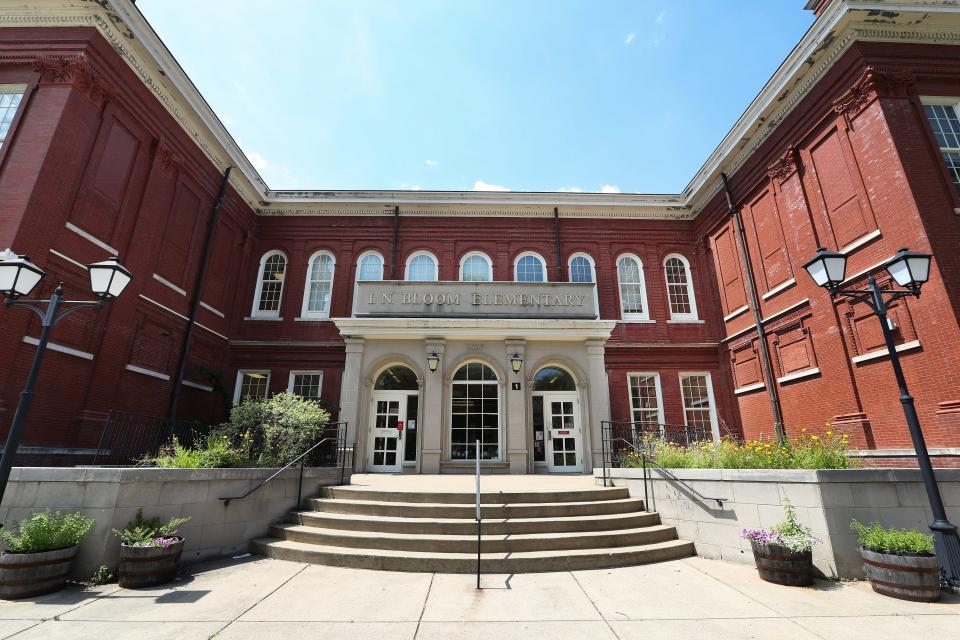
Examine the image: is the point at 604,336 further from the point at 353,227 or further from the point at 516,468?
the point at 353,227

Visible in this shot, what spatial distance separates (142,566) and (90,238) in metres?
8.97

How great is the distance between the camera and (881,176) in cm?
1004

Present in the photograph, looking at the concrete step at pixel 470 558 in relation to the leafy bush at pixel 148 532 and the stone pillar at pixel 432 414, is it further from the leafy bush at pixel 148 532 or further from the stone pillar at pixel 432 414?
the stone pillar at pixel 432 414

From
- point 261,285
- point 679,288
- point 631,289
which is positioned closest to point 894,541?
point 631,289

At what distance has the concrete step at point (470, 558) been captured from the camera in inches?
241

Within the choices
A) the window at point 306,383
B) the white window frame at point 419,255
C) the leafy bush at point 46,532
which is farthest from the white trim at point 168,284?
the leafy bush at point 46,532

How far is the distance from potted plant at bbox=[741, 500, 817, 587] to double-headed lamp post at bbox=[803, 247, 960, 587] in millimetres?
1300

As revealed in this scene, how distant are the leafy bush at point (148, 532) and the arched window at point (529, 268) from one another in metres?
13.9

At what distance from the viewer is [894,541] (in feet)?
17.6

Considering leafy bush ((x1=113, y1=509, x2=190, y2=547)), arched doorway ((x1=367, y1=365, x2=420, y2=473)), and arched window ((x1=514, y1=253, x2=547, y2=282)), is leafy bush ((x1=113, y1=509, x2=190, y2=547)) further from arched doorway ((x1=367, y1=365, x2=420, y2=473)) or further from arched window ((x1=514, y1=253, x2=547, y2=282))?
arched window ((x1=514, y1=253, x2=547, y2=282))

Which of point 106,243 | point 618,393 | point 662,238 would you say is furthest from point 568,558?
point 662,238

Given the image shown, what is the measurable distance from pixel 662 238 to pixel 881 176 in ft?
27.3

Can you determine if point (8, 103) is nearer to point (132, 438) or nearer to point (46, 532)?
point (132, 438)

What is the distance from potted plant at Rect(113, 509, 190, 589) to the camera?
5.38 metres
